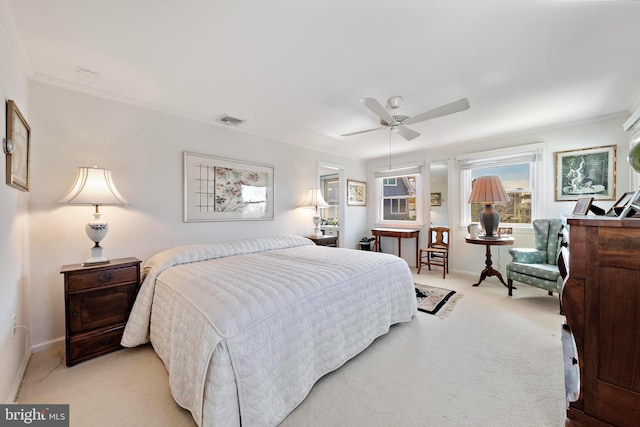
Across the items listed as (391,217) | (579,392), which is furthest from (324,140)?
(579,392)

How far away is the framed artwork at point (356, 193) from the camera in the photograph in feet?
17.7

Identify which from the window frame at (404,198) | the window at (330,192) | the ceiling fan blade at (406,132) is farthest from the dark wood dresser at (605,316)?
the window at (330,192)

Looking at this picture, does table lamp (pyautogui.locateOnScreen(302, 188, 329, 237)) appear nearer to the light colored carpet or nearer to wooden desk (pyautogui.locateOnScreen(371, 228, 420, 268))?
wooden desk (pyautogui.locateOnScreen(371, 228, 420, 268))

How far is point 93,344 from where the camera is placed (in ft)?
6.66

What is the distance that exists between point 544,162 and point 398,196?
244 cm

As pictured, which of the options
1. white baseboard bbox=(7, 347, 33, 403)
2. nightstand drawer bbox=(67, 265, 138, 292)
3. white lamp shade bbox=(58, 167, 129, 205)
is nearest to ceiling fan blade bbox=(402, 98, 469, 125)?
white lamp shade bbox=(58, 167, 129, 205)

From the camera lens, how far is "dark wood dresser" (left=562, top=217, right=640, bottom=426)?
3.47ft

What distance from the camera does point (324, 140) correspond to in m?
4.22

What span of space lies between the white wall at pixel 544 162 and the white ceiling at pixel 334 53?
36cm

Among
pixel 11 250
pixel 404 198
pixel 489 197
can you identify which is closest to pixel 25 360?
pixel 11 250

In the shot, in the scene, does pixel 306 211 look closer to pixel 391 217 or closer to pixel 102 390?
pixel 391 217

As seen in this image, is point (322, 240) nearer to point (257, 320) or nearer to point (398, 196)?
point (398, 196)

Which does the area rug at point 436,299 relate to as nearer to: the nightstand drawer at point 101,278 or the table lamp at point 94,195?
the nightstand drawer at point 101,278

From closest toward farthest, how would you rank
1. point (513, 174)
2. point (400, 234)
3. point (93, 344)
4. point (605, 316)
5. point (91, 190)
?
point (605, 316) → point (93, 344) → point (91, 190) → point (513, 174) → point (400, 234)
